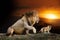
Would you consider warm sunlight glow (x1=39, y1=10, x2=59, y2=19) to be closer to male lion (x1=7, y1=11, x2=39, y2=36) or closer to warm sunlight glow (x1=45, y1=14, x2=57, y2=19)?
warm sunlight glow (x1=45, y1=14, x2=57, y2=19)

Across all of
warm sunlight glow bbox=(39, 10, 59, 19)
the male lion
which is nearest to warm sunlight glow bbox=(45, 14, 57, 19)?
warm sunlight glow bbox=(39, 10, 59, 19)

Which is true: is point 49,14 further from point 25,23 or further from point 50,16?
point 25,23

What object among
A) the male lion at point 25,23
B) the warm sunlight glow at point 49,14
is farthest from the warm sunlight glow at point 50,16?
the male lion at point 25,23

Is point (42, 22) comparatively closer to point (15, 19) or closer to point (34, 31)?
point (34, 31)

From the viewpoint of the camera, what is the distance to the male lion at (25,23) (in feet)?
6.98

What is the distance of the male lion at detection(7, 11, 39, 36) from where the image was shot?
213 cm

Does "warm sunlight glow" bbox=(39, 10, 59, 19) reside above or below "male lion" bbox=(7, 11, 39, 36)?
above

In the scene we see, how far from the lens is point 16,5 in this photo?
229cm

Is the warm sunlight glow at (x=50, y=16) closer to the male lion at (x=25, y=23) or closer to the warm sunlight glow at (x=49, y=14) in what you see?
the warm sunlight glow at (x=49, y=14)

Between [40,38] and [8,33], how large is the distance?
428 mm

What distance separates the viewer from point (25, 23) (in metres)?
2.17

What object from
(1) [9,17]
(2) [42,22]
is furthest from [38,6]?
(1) [9,17]

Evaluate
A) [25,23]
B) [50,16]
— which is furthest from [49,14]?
[25,23]

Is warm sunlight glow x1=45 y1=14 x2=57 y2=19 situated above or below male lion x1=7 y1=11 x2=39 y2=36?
above
